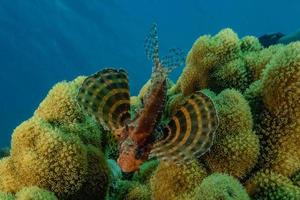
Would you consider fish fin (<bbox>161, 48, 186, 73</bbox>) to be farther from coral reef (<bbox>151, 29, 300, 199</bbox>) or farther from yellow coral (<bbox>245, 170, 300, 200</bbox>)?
yellow coral (<bbox>245, 170, 300, 200</bbox>)

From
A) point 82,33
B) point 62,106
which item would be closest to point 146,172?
point 62,106

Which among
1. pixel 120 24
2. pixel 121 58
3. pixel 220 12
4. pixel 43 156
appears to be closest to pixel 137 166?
pixel 43 156

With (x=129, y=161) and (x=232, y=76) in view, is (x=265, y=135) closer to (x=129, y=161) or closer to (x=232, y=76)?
(x=232, y=76)

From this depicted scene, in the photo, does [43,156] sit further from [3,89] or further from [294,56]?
[3,89]

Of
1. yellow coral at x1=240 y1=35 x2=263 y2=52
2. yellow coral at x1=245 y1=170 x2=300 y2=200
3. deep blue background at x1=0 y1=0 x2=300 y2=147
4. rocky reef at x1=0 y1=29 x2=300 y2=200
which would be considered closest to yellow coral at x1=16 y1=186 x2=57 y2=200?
rocky reef at x1=0 y1=29 x2=300 y2=200

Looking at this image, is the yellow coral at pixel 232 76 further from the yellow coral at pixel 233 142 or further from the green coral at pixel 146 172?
the green coral at pixel 146 172

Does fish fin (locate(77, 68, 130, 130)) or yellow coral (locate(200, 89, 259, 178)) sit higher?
fish fin (locate(77, 68, 130, 130))
